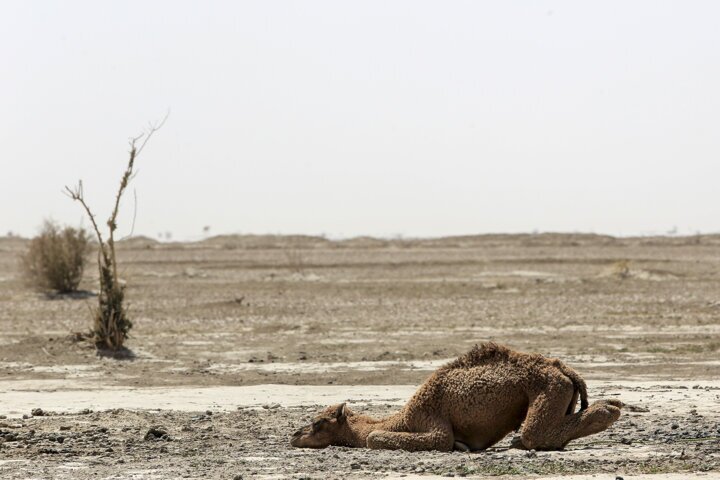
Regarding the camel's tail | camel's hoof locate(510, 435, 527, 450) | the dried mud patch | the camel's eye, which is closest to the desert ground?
the dried mud patch

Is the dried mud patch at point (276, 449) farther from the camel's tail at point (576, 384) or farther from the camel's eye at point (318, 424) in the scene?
the camel's tail at point (576, 384)

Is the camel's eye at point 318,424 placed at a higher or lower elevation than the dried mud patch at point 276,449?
higher

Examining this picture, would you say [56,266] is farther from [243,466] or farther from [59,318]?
[243,466]

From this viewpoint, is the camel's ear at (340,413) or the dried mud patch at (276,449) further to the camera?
the camel's ear at (340,413)

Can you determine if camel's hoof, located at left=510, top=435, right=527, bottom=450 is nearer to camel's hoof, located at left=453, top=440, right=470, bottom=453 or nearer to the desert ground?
the desert ground

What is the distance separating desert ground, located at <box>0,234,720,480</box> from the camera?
9.27m

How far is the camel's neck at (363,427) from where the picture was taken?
1001cm

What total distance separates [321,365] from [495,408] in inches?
369

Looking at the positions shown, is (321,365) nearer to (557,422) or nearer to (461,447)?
(461,447)

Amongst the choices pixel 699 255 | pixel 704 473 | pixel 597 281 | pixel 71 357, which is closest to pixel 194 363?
pixel 71 357

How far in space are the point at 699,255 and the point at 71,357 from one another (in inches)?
1940

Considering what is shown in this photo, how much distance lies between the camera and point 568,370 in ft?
31.1

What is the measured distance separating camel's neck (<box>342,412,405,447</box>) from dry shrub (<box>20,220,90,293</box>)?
26824mm

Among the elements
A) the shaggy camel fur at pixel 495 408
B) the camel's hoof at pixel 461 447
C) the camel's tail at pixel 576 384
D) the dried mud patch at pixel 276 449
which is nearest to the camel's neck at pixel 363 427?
the shaggy camel fur at pixel 495 408
